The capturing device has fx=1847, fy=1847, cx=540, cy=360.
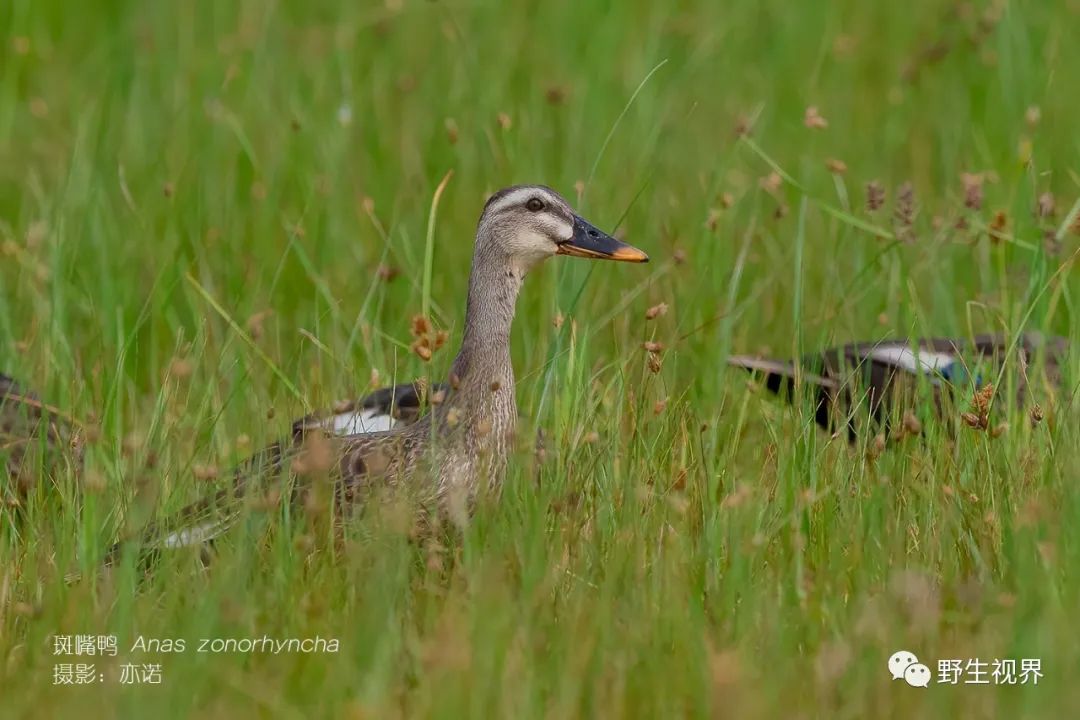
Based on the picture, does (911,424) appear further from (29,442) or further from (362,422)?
(29,442)

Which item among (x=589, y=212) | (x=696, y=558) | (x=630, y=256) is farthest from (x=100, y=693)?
(x=589, y=212)

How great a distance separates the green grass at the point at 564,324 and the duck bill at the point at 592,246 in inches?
5.5

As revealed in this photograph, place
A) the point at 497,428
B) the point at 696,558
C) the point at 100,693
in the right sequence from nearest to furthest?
the point at 100,693 < the point at 696,558 < the point at 497,428

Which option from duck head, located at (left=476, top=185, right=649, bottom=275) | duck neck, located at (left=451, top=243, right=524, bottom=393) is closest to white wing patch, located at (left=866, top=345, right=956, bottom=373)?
duck head, located at (left=476, top=185, right=649, bottom=275)

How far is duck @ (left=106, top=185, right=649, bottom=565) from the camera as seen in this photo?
4473 mm

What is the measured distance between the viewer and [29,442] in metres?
5.02

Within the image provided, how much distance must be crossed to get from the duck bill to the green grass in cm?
14

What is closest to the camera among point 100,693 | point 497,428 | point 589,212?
point 100,693

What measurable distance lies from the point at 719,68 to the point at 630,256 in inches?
142

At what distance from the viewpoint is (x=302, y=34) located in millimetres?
8938

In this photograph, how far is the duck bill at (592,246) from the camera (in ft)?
17.2

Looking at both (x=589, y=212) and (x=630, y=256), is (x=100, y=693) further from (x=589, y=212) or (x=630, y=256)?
(x=589, y=212)
